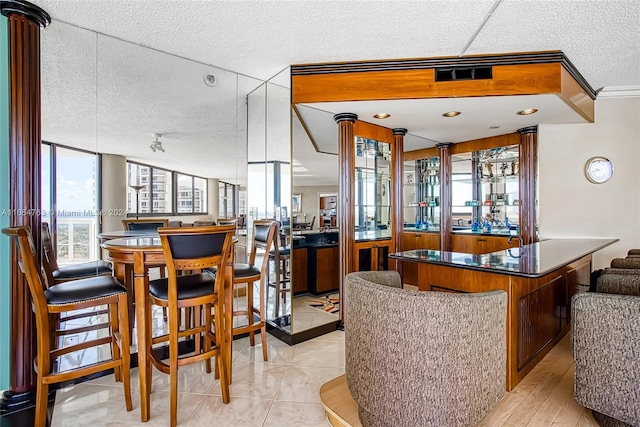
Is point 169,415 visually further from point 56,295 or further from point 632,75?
point 632,75

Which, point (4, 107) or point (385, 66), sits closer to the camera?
point (4, 107)

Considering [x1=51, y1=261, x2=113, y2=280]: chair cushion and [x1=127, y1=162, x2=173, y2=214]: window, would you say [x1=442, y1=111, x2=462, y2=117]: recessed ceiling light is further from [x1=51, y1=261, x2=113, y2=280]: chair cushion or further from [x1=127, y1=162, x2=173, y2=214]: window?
[x1=51, y1=261, x2=113, y2=280]: chair cushion

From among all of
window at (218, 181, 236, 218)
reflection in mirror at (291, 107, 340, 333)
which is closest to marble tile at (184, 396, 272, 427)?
reflection in mirror at (291, 107, 340, 333)

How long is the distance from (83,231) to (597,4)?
4042mm

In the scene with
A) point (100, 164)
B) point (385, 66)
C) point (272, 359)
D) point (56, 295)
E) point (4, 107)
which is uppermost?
point (385, 66)

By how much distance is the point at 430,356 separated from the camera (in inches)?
52.7

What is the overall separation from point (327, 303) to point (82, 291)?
99.3 inches

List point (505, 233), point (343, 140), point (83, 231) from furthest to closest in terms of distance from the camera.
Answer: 1. point (505, 233)
2. point (343, 140)
3. point (83, 231)

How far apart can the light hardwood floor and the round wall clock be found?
2693 mm

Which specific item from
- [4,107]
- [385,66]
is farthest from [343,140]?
[4,107]

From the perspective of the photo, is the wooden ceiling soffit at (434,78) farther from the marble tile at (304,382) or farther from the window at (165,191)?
the marble tile at (304,382)

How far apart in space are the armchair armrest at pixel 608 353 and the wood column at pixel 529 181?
283 cm

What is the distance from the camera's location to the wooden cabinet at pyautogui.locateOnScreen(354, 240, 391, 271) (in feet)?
11.8

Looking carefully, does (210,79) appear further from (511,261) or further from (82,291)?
(511,261)
